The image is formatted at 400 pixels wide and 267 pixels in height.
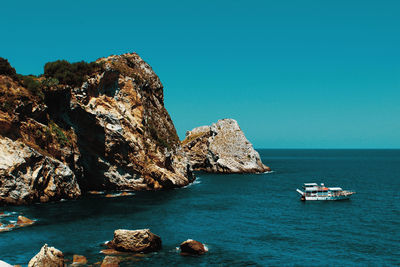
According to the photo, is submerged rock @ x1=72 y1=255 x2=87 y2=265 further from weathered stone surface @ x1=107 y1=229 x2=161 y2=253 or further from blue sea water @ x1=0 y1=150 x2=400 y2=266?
weathered stone surface @ x1=107 y1=229 x2=161 y2=253

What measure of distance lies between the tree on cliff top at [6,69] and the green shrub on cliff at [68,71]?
10584 millimetres

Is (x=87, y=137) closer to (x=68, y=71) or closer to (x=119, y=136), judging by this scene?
(x=119, y=136)

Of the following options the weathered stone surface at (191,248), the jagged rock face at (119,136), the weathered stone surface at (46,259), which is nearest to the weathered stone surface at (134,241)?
the weathered stone surface at (191,248)

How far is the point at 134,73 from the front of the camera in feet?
336

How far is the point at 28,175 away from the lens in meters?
63.2

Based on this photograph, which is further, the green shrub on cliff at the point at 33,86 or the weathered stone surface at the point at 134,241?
the green shrub on cliff at the point at 33,86

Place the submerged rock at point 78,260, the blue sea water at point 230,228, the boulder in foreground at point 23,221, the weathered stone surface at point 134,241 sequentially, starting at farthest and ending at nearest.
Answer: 1. the boulder in foreground at point 23,221
2. the weathered stone surface at point 134,241
3. the blue sea water at point 230,228
4. the submerged rock at point 78,260

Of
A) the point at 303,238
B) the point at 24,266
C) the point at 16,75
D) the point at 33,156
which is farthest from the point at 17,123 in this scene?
the point at 303,238

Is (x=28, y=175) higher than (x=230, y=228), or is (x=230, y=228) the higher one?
(x=28, y=175)

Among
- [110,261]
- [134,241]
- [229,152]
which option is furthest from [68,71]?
[229,152]

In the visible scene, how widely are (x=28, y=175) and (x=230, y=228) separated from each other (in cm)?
3866

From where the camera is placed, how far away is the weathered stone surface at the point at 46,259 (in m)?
31.3

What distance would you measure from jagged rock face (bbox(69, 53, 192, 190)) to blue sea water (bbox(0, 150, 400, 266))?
25.8ft

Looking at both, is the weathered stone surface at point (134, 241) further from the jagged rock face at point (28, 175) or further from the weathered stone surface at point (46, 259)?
the jagged rock face at point (28, 175)
